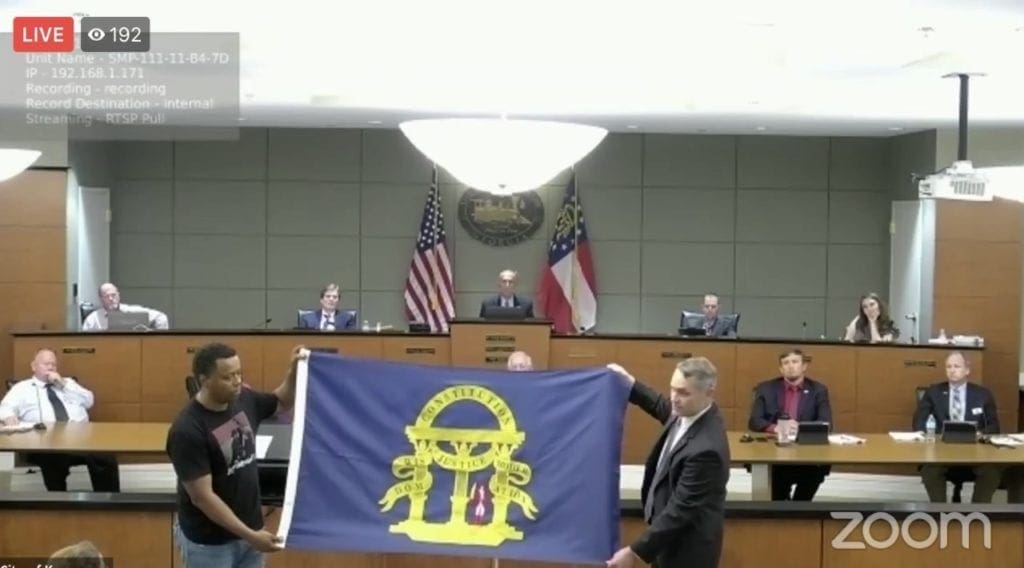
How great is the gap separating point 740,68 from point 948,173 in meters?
1.51

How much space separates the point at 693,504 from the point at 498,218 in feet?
29.9

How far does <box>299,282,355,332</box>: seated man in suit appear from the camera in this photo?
10445mm

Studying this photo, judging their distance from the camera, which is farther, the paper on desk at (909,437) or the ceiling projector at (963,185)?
the ceiling projector at (963,185)

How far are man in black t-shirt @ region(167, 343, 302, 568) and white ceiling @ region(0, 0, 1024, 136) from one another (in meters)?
2.72

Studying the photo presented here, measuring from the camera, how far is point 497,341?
928 cm

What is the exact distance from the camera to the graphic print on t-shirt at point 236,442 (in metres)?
4.05

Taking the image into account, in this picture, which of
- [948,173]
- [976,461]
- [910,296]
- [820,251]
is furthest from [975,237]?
[976,461]

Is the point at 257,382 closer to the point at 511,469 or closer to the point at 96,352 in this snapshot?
the point at 96,352

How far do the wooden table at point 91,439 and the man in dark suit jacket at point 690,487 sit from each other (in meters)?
3.30

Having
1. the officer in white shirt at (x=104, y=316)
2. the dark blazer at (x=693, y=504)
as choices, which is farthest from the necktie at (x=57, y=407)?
the dark blazer at (x=693, y=504)

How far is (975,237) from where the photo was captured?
36.8ft

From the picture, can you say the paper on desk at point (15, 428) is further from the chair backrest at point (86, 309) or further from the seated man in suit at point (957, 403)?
the seated man in suit at point (957, 403)

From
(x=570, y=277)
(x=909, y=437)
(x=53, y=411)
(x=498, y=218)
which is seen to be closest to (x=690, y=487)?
(x=909, y=437)

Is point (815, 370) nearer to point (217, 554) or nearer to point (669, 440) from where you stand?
point (669, 440)
